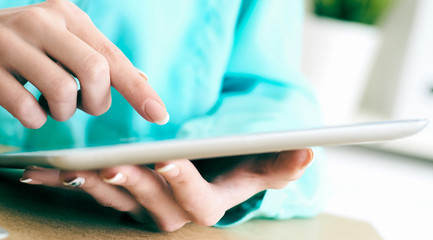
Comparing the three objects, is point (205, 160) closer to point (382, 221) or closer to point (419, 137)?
point (382, 221)

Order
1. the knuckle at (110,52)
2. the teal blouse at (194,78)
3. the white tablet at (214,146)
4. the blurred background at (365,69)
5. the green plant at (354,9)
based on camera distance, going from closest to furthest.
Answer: the white tablet at (214,146) → the knuckle at (110,52) → the teal blouse at (194,78) → the blurred background at (365,69) → the green plant at (354,9)

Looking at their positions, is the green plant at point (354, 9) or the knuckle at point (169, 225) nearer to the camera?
the knuckle at point (169, 225)

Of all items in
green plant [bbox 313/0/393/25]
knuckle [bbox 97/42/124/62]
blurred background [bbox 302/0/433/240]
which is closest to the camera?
knuckle [bbox 97/42/124/62]

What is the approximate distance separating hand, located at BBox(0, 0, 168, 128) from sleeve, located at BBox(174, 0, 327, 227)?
0.10 metres

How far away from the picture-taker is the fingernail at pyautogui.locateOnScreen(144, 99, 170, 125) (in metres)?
0.21

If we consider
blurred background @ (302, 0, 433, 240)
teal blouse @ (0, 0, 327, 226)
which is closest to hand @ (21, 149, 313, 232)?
teal blouse @ (0, 0, 327, 226)

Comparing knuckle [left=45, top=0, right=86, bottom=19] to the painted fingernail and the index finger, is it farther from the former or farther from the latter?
the painted fingernail

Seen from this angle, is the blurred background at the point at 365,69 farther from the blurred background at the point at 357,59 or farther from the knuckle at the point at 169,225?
the knuckle at the point at 169,225

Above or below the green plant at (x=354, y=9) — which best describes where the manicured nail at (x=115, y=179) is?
above

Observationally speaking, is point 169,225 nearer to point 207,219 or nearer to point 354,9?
point 207,219

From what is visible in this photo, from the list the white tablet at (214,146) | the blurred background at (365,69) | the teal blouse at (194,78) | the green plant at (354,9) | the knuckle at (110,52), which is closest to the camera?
the white tablet at (214,146)

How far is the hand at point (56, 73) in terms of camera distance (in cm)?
21

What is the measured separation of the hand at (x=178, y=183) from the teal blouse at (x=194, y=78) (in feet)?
0.39

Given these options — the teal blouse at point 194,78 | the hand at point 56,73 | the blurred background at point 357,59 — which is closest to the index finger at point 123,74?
the hand at point 56,73
